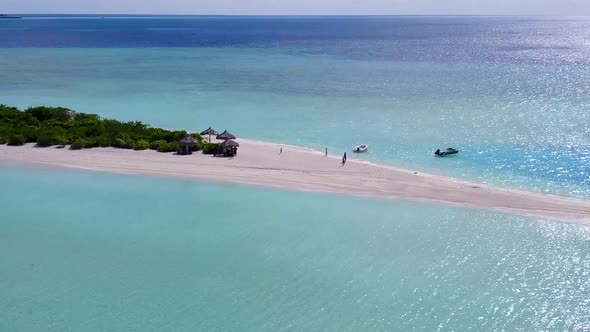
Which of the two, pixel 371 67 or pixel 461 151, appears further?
pixel 371 67

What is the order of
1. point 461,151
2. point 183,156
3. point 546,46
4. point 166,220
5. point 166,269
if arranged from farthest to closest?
point 546,46, point 461,151, point 183,156, point 166,220, point 166,269

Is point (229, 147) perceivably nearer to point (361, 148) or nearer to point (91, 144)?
point (361, 148)

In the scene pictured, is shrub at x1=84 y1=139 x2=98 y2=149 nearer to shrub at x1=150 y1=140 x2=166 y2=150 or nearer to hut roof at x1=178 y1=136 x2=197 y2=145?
shrub at x1=150 y1=140 x2=166 y2=150

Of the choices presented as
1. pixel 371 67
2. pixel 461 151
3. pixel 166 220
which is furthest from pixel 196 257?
pixel 371 67

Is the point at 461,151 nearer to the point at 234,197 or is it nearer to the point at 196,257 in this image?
the point at 234,197

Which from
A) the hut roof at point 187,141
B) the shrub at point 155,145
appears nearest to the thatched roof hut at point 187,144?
the hut roof at point 187,141

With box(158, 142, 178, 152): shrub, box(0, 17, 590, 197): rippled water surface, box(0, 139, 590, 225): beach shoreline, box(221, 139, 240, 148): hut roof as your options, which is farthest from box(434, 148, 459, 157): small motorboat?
box(158, 142, 178, 152): shrub

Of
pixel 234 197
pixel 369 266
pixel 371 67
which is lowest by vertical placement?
pixel 369 266

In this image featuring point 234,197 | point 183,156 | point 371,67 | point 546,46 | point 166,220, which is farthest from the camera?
point 546,46
